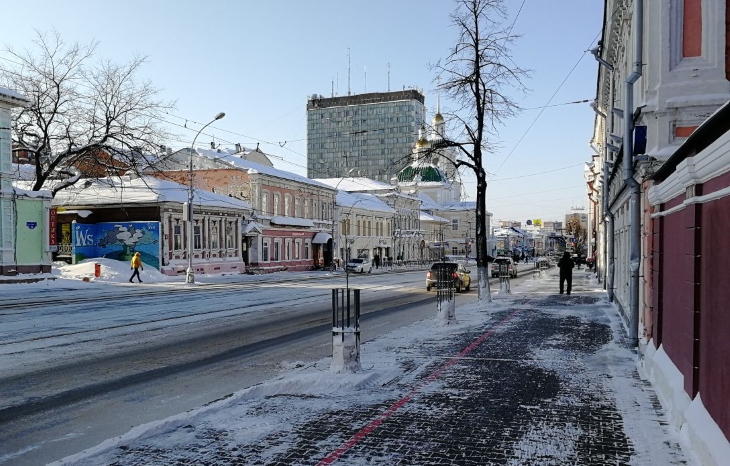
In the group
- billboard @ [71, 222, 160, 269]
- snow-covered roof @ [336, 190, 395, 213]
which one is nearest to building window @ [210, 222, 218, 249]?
billboard @ [71, 222, 160, 269]

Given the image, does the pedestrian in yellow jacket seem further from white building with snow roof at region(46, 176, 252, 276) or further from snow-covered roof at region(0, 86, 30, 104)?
snow-covered roof at region(0, 86, 30, 104)

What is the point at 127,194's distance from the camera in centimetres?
4047

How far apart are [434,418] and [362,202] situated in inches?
2508

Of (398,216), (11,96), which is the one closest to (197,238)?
(11,96)

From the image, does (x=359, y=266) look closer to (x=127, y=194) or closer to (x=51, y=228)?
(x=127, y=194)

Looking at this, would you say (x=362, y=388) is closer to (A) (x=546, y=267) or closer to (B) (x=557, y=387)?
(B) (x=557, y=387)

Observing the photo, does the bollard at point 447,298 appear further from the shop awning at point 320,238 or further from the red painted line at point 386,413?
the shop awning at point 320,238

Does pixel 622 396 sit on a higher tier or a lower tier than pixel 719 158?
lower

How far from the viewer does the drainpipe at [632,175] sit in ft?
37.4

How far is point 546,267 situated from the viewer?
63.2 metres

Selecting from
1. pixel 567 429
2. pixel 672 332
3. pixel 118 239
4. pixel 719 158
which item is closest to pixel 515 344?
pixel 672 332

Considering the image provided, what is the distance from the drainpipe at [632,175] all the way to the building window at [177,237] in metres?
32.9

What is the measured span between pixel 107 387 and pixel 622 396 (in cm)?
674

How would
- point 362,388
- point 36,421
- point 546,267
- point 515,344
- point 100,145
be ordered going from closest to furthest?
point 36,421 → point 362,388 → point 515,344 → point 100,145 → point 546,267
